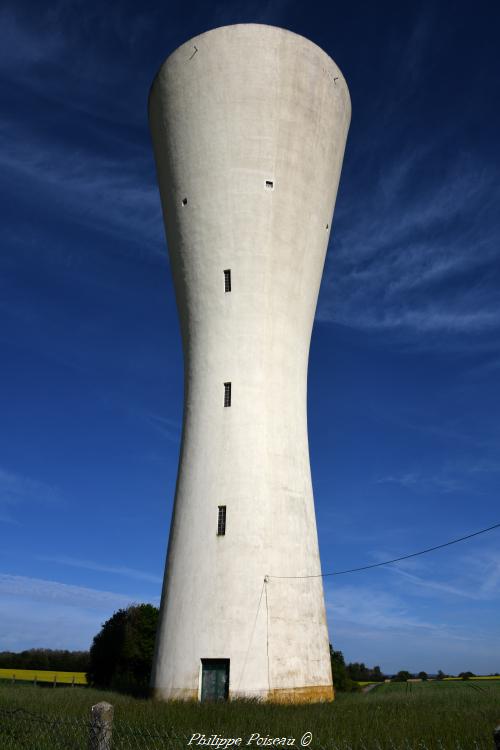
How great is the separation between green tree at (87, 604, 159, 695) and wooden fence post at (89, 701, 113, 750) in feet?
80.9

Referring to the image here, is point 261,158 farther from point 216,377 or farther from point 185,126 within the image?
point 216,377

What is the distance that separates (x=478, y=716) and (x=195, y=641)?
22.5 feet

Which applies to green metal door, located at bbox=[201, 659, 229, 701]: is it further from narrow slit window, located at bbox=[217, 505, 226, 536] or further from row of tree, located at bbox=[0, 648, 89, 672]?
row of tree, located at bbox=[0, 648, 89, 672]

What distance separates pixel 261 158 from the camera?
1867cm

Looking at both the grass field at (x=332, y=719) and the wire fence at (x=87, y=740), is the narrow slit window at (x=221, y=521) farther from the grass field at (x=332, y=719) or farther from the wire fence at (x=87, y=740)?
the wire fence at (x=87, y=740)

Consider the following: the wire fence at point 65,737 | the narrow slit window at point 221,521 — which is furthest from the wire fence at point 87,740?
the narrow slit window at point 221,521

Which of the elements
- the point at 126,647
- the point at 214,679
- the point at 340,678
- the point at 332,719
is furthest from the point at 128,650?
the point at 332,719

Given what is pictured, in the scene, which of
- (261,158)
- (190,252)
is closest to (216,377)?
(190,252)

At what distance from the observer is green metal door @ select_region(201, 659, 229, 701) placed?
15242 mm

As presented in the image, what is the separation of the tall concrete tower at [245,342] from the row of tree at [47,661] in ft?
126

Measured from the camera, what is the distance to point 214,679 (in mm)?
15461

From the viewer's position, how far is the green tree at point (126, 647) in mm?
29984

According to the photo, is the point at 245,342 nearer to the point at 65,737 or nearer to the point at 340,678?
the point at 65,737

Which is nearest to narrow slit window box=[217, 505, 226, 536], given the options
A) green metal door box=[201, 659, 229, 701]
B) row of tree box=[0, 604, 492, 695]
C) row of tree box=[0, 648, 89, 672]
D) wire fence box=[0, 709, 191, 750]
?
green metal door box=[201, 659, 229, 701]
